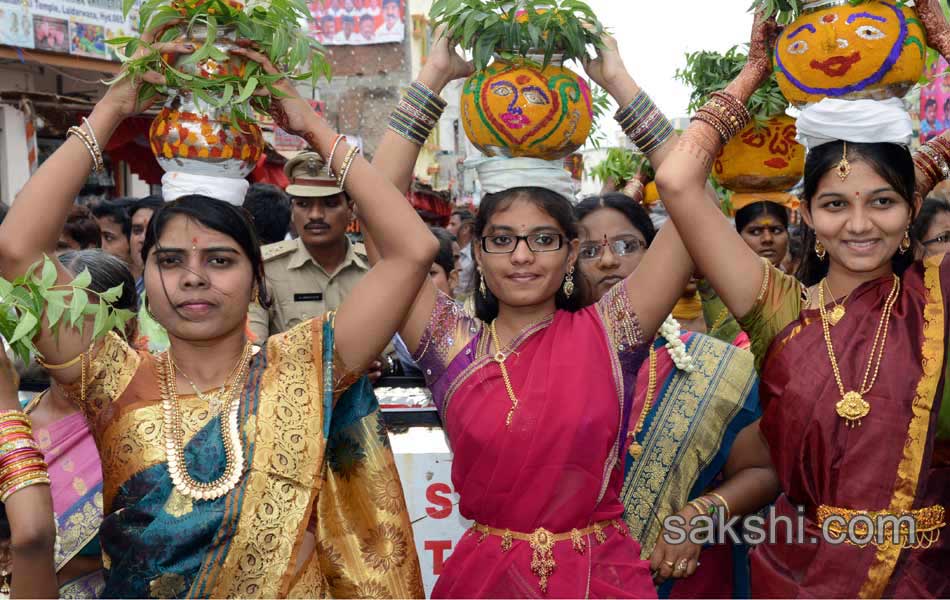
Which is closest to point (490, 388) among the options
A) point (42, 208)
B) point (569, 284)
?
point (569, 284)

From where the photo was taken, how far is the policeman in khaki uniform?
18.1 ft

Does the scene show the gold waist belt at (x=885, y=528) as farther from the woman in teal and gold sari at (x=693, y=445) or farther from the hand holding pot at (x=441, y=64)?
the hand holding pot at (x=441, y=64)

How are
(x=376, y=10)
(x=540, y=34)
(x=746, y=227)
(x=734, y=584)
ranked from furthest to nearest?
(x=376, y=10), (x=746, y=227), (x=734, y=584), (x=540, y=34)

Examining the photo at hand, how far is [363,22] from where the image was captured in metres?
22.0

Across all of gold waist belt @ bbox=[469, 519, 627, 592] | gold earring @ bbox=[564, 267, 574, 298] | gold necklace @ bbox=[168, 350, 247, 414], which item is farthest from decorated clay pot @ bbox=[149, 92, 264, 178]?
gold waist belt @ bbox=[469, 519, 627, 592]

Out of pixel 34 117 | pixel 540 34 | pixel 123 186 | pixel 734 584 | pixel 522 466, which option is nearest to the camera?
pixel 522 466

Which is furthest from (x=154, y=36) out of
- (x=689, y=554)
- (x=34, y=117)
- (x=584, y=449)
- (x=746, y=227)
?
(x=34, y=117)

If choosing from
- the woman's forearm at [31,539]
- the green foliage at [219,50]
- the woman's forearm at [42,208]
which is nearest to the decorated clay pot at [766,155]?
the green foliage at [219,50]

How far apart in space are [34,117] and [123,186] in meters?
4.32

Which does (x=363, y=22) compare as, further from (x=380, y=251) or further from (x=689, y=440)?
(x=380, y=251)

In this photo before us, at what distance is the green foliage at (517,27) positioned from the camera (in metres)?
2.89

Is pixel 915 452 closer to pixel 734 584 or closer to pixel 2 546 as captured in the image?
pixel 734 584

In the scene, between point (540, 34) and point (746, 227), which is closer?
point (540, 34)

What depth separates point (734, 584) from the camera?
3533 mm
